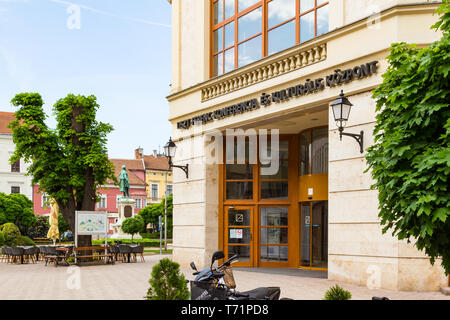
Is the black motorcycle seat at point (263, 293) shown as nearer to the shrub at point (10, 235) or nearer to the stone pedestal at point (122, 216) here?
the shrub at point (10, 235)

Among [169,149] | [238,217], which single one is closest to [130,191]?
[238,217]

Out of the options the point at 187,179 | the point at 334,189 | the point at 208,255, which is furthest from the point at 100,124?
the point at 334,189

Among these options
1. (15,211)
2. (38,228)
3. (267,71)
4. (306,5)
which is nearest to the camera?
(306,5)

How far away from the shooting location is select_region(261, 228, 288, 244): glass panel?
57.8 feet

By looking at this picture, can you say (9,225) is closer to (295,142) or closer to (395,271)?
(295,142)

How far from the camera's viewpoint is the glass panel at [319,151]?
16203 mm

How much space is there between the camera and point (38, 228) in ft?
193

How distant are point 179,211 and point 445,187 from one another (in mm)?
14108

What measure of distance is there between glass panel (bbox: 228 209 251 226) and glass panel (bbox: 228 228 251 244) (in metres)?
0.21

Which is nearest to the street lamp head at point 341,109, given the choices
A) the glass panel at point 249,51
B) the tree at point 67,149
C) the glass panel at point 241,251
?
the glass panel at point 249,51

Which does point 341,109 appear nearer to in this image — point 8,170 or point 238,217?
point 238,217

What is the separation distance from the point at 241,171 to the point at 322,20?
20.9 ft

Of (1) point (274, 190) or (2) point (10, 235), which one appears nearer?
(1) point (274, 190)

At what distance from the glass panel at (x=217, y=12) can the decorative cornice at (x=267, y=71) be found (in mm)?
2501
